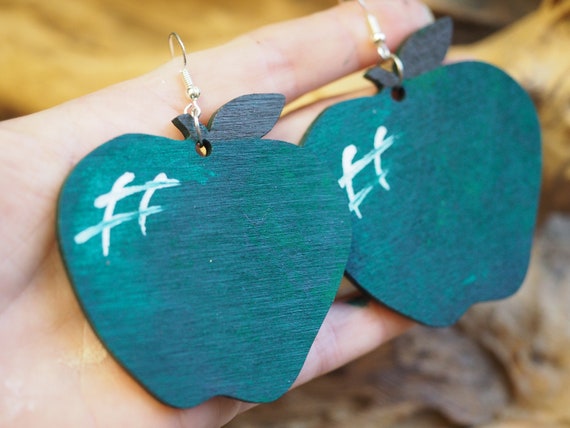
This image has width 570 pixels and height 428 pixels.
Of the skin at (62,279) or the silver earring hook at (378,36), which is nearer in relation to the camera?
→ the skin at (62,279)

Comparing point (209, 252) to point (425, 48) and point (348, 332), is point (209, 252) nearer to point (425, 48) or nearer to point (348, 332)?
point (348, 332)

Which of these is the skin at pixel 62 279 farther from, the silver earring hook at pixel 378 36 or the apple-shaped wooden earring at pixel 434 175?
the silver earring hook at pixel 378 36

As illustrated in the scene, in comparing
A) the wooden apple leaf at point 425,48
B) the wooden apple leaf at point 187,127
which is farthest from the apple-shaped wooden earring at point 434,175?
the wooden apple leaf at point 187,127

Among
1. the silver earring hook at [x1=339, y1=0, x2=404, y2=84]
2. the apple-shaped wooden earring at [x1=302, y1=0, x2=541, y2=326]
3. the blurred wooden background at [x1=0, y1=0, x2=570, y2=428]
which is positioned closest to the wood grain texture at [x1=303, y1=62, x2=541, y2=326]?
the apple-shaped wooden earring at [x1=302, y1=0, x2=541, y2=326]

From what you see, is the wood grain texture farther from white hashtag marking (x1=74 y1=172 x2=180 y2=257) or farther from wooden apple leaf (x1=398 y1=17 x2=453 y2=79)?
white hashtag marking (x1=74 y1=172 x2=180 y2=257)

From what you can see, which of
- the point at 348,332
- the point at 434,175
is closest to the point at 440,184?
the point at 434,175

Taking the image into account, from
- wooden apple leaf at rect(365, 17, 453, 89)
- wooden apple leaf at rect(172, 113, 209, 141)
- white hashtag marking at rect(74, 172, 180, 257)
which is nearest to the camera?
white hashtag marking at rect(74, 172, 180, 257)

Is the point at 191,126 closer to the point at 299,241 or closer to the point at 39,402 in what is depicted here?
the point at 299,241
